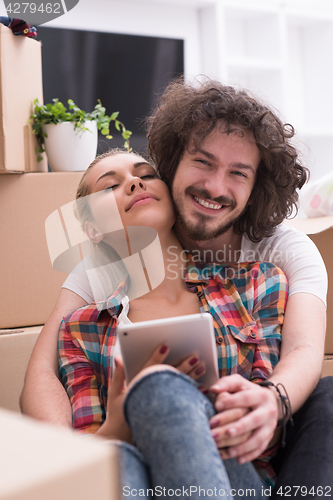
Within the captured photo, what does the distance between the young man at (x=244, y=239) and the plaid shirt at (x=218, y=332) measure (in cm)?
3

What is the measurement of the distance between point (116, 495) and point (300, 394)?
532 mm

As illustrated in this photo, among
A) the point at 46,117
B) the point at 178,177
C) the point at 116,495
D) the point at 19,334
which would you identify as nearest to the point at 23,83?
the point at 46,117

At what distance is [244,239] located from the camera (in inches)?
44.6

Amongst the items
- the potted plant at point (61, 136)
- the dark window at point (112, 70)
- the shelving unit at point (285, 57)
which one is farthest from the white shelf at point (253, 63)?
the potted plant at point (61, 136)

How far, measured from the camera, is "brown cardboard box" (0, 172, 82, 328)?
127cm

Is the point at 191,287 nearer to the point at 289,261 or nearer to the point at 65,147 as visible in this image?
the point at 289,261

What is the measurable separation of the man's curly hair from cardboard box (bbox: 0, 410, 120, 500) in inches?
31.9

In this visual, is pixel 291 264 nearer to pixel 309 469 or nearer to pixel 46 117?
pixel 309 469

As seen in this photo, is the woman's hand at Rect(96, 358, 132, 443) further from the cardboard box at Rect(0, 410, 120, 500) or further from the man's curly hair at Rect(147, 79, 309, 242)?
the man's curly hair at Rect(147, 79, 309, 242)

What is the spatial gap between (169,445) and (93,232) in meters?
0.59

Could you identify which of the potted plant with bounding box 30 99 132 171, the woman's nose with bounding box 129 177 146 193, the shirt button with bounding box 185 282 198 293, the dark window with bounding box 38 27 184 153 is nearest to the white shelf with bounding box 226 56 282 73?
the dark window with bounding box 38 27 184 153

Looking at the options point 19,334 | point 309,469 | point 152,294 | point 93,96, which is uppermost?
point 93,96

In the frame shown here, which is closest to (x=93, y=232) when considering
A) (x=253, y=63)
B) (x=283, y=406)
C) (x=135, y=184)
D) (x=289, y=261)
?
(x=135, y=184)

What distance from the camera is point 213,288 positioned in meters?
0.94
